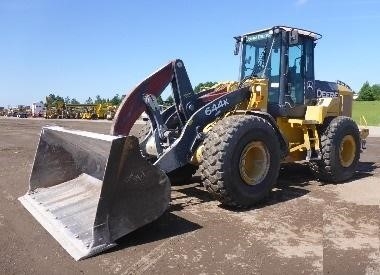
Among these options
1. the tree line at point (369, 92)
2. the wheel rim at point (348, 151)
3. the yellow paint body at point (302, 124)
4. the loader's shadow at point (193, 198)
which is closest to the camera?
the loader's shadow at point (193, 198)

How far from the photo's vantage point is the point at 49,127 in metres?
6.57

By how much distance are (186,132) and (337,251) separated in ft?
8.34

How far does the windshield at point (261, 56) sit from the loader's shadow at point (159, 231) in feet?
11.5

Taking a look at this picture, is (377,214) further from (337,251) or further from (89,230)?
(89,230)

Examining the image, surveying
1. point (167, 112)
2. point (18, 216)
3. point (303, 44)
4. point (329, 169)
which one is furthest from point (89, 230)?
point (303, 44)

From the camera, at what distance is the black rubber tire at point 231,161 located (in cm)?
572

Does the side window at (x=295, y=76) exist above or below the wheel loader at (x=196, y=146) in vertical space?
above

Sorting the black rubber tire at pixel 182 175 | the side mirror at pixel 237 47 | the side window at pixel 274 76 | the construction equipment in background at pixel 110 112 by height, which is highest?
the side mirror at pixel 237 47

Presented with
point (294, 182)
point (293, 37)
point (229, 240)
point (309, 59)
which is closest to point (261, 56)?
point (293, 37)

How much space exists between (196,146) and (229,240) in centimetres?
173

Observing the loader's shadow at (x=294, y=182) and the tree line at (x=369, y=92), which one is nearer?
the loader's shadow at (x=294, y=182)

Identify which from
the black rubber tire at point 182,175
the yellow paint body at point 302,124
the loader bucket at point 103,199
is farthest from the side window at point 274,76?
the loader bucket at point 103,199

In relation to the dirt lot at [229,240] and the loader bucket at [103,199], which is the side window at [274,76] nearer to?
the dirt lot at [229,240]

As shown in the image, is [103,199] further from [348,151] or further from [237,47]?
[348,151]
